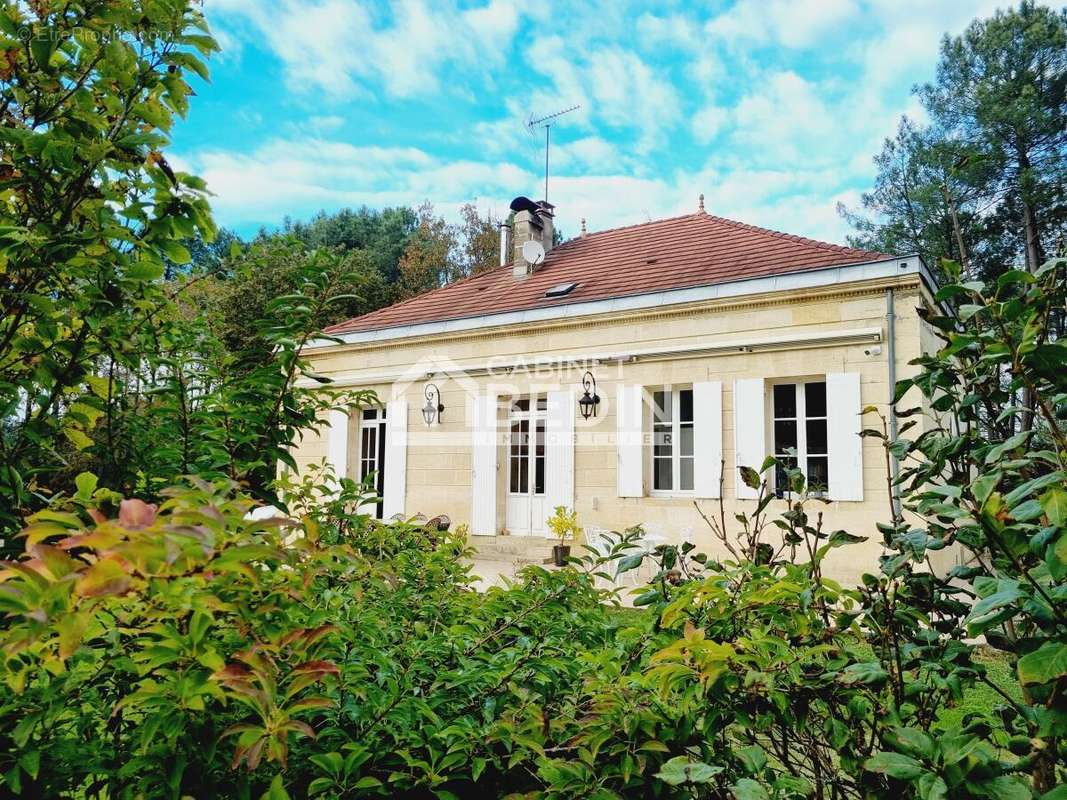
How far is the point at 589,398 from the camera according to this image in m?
9.86

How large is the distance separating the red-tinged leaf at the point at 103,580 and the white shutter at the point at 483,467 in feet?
32.9

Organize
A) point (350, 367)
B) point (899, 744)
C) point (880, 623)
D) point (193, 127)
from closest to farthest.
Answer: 1. point (899, 744)
2. point (880, 623)
3. point (193, 127)
4. point (350, 367)

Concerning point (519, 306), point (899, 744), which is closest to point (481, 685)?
point (899, 744)

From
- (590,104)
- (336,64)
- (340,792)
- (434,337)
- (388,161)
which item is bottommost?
(340,792)

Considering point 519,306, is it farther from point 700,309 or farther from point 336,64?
point 336,64

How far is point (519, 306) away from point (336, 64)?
15.3ft

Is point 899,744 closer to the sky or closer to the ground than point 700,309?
closer to the ground

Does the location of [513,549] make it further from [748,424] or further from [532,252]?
[532,252]

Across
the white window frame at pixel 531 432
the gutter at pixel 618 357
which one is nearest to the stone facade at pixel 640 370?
the gutter at pixel 618 357

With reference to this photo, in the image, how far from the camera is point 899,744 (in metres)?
0.92

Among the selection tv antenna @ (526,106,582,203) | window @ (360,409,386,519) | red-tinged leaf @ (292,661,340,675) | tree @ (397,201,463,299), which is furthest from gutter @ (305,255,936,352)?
tree @ (397,201,463,299)

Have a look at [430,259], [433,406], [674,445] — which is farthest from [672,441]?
[430,259]

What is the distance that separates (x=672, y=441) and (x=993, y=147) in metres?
15.9

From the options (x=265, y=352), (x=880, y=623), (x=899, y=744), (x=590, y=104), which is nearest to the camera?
(x=899, y=744)
